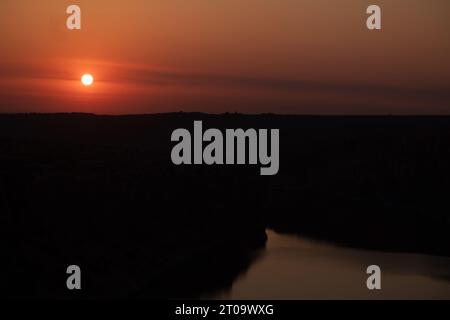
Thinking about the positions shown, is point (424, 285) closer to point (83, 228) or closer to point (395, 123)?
point (83, 228)

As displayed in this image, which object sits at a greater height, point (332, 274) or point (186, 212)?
point (186, 212)

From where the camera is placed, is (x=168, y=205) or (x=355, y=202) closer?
(x=168, y=205)

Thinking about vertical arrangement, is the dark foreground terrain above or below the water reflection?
above

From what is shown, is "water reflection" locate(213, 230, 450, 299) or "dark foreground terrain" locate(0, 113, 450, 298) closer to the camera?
"dark foreground terrain" locate(0, 113, 450, 298)

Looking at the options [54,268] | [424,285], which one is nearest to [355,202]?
[424,285]
